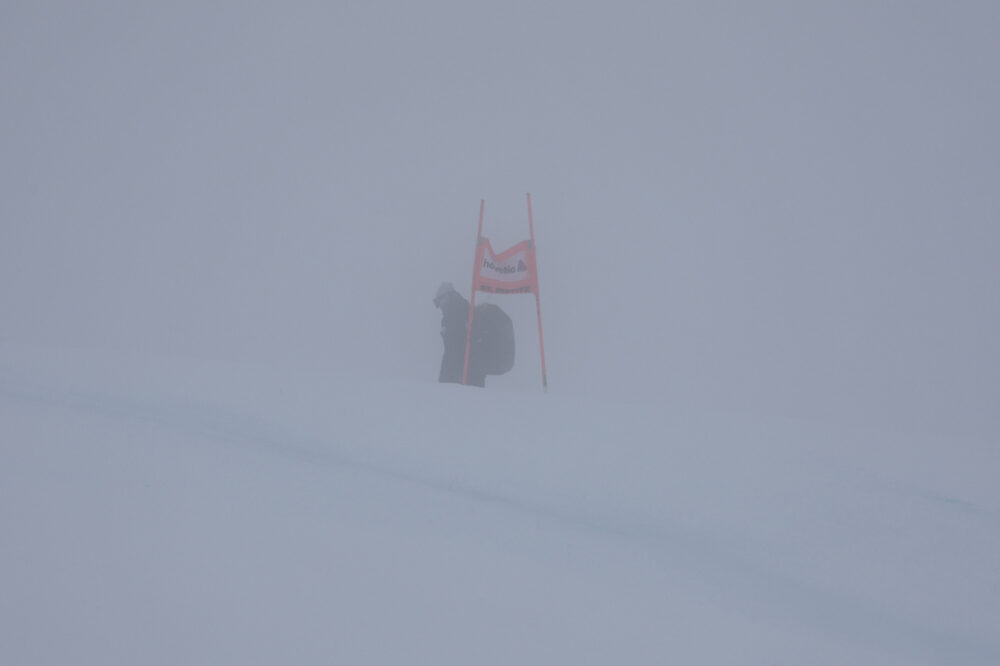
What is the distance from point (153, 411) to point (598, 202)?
400 cm

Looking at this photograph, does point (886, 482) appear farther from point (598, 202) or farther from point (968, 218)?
point (968, 218)

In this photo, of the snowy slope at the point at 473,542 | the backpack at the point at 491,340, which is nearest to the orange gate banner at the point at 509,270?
the backpack at the point at 491,340

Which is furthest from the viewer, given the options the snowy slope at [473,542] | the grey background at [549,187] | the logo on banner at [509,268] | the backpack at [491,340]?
the grey background at [549,187]

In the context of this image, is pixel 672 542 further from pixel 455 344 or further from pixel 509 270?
pixel 509 270

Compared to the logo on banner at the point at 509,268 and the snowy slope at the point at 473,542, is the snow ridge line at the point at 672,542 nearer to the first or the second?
the snowy slope at the point at 473,542

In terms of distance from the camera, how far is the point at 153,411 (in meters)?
0.90

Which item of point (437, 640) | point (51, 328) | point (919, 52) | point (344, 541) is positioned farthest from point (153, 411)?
point (51, 328)

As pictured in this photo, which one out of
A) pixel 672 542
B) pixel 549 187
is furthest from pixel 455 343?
pixel 549 187

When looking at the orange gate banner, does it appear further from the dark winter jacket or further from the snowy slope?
the snowy slope

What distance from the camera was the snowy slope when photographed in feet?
1.37

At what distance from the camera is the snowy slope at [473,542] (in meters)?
0.42

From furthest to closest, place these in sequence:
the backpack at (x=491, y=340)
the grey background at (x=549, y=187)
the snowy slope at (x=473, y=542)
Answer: the grey background at (x=549, y=187) < the backpack at (x=491, y=340) < the snowy slope at (x=473, y=542)

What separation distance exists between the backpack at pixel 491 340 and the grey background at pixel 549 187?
1676 millimetres

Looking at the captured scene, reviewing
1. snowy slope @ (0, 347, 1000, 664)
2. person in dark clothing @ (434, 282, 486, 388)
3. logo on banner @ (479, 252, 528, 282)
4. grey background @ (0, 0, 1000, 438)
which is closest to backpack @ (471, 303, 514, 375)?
person in dark clothing @ (434, 282, 486, 388)
